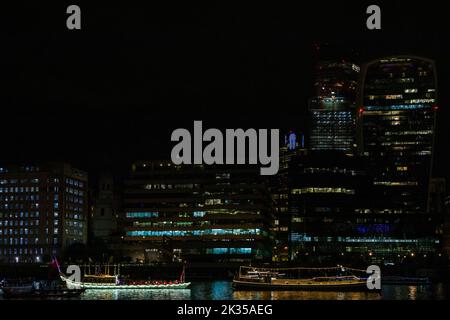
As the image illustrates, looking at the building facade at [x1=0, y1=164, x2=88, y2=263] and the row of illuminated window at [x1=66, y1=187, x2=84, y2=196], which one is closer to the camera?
the building facade at [x1=0, y1=164, x2=88, y2=263]

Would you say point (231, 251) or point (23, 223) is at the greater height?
point (23, 223)

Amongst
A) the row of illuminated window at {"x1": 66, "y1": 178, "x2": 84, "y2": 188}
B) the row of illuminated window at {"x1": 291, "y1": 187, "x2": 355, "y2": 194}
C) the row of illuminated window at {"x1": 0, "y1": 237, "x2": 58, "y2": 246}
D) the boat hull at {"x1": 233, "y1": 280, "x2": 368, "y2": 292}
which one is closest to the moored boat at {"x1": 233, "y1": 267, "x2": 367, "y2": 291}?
the boat hull at {"x1": 233, "y1": 280, "x2": 368, "y2": 292}

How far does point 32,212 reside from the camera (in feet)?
610

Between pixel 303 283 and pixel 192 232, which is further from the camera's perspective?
pixel 192 232

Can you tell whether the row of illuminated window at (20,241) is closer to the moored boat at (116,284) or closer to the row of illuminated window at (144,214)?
the row of illuminated window at (144,214)

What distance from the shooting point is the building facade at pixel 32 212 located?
184m

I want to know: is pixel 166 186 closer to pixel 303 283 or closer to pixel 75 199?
pixel 75 199

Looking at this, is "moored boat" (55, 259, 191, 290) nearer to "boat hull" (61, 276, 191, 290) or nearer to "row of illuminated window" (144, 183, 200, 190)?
"boat hull" (61, 276, 191, 290)

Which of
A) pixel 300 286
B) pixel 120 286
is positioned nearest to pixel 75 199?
pixel 120 286

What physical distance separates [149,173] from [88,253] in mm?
21629

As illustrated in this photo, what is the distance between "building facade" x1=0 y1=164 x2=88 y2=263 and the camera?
184m

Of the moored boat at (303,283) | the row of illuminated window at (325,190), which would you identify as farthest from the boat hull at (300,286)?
the row of illuminated window at (325,190)
